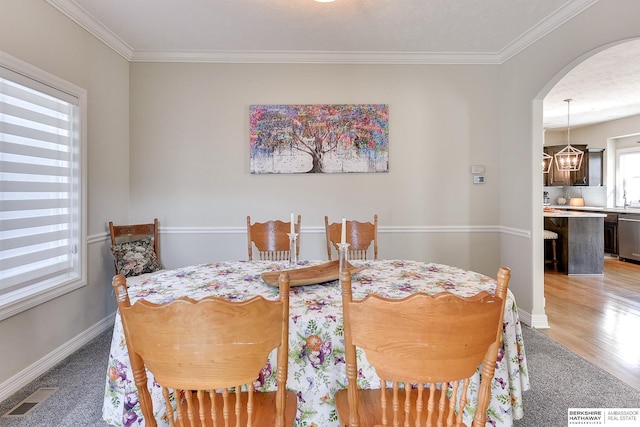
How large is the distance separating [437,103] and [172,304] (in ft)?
10.9

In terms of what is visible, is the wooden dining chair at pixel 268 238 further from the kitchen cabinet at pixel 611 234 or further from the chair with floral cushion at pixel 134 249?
the kitchen cabinet at pixel 611 234

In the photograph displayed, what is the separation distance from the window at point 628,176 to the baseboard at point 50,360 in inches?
350

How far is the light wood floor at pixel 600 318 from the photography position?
2.36 m

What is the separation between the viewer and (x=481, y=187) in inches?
134

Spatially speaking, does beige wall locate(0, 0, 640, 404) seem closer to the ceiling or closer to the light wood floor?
the ceiling

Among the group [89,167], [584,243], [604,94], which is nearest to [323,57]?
[89,167]

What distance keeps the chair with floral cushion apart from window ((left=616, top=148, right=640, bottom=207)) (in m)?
8.40

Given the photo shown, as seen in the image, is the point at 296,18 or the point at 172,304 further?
the point at 296,18

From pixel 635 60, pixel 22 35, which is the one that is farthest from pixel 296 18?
pixel 635 60

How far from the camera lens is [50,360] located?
2244 millimetres

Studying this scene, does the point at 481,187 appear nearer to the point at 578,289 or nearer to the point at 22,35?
the point at 578,289

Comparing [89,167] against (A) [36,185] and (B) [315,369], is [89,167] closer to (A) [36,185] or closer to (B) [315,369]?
(A) [36,185]

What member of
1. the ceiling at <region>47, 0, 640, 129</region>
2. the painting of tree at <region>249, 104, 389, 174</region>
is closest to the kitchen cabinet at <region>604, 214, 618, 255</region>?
the ceiling at <region>47, 0, 640, 129</region>

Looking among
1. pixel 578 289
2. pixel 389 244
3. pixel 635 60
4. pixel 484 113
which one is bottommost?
pixel 578 289
